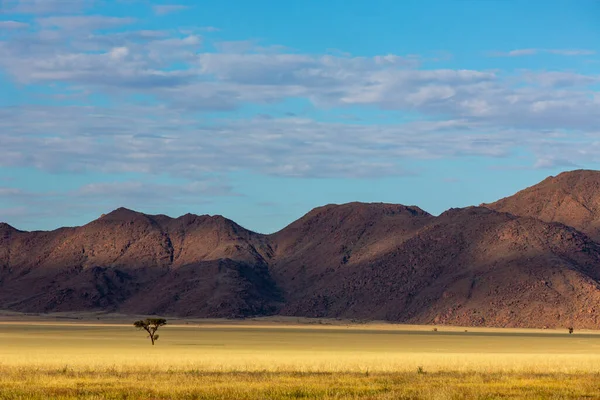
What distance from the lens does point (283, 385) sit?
39.2 meters

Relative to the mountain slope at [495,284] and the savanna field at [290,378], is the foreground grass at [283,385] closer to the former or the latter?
the savanna field at [290,378]

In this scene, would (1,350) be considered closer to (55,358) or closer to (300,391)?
(55,358)

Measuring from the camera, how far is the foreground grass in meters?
34.9

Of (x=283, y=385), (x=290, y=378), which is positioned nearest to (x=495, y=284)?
(x=290, y=378)

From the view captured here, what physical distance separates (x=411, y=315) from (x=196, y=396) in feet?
491

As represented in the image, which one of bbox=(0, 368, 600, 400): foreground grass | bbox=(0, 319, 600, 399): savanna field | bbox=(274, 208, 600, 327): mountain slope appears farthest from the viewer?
bbox=(274, 208, 600, 327): mountain slope

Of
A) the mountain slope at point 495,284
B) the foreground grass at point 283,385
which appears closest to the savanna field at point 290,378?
the foreground grass at point 283,385

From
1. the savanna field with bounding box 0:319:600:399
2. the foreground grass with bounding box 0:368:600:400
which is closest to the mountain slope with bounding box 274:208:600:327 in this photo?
the savanna field with bounding box 0:319:600:399

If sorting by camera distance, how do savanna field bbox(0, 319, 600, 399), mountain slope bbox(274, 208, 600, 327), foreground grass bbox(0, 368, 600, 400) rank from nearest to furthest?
foreground grass bbox(0, 368, 600, 400) < savanna field bbox(0, 319, 600, 399) < mountain slope bbox(274, 208, 600, 327)

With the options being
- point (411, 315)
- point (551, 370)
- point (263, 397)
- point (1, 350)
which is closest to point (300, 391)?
point (263, 397)

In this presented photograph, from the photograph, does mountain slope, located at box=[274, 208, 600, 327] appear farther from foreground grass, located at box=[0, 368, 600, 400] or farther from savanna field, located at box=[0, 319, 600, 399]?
foreground grass, located at box=[0, 368, 600, 400]

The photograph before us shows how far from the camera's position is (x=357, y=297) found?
646 feet

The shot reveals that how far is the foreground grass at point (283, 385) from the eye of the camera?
3494 cm

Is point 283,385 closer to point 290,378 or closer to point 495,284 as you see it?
point 290,378
